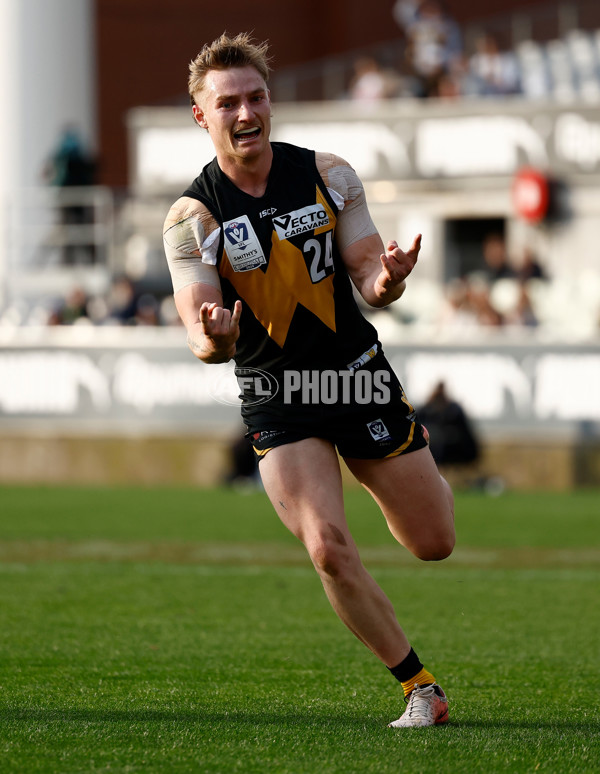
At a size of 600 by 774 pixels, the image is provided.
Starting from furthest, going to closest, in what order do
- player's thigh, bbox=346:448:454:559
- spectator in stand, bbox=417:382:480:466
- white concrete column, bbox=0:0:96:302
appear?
white concrete column, bbox=0:0:96:302 < spectator in stand, bbox=417:382:480:466 < player's thigh, bbox=346:448:454:559

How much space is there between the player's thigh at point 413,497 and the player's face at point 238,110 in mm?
1256

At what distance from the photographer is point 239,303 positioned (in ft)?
15.8

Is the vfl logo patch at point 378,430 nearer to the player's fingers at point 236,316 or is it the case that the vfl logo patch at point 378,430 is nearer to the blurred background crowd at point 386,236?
the player's fingers at point 236,316

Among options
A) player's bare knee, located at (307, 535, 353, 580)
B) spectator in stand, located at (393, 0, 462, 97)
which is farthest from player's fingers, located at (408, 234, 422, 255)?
spectator in stand, located at (393, 0, 462, 97)

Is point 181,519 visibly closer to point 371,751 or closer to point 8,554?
point 8,554

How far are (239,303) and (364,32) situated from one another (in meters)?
26.8

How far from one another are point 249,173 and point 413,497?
4.54 ft

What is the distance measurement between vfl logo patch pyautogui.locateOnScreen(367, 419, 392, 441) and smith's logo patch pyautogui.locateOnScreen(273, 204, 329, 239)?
0.77 metres

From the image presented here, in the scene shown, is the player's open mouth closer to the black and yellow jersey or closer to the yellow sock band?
the black and yellow jersey

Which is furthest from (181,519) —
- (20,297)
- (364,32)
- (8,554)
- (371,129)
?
(364,32)

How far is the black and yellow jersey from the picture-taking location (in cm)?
512

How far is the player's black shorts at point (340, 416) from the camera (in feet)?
16.9

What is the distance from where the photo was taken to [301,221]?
203 inches

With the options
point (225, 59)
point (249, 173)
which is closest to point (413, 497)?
point (249, 173)
